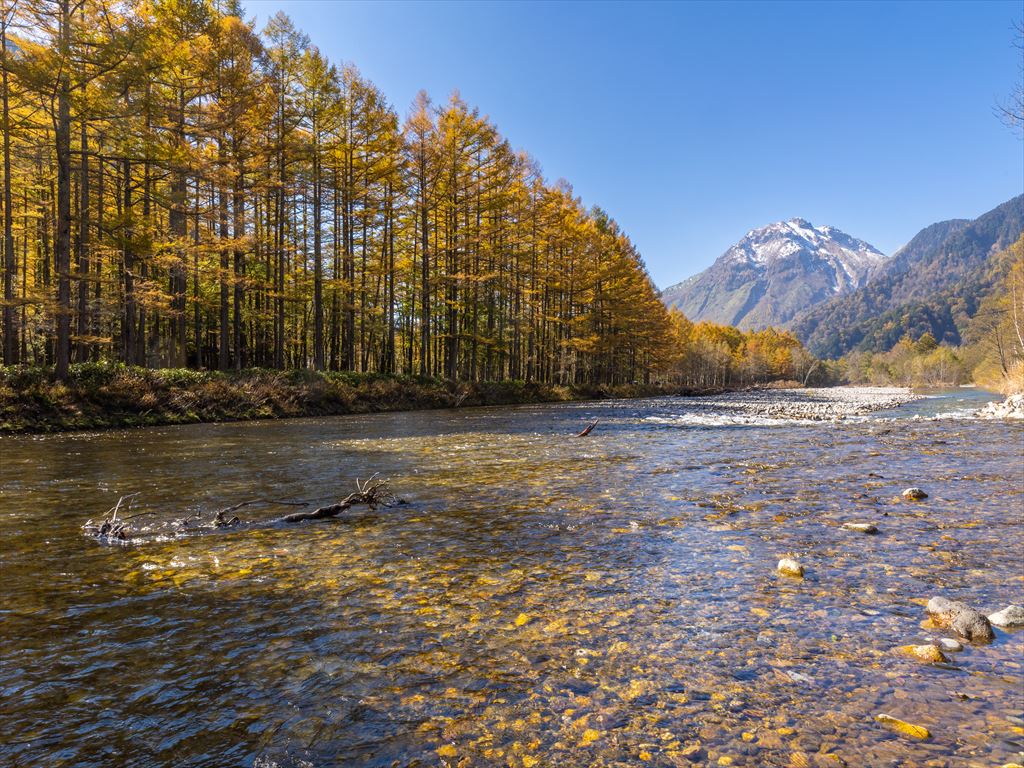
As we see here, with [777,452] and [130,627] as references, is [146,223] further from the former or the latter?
[777,452]

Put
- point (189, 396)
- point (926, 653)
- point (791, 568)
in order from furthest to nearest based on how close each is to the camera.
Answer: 1. point (189, 396)
2. point (791, 568)
3. point (926, 653)

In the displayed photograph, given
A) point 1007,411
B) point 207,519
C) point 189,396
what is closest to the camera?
point 207,519

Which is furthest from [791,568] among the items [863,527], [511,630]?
[511,630]

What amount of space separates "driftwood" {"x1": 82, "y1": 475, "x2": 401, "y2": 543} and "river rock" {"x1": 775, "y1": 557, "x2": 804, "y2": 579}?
4.83 m

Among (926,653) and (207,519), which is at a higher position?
(207,519)

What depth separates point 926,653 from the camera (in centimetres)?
326

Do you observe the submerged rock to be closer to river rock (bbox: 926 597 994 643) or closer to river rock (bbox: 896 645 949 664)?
river rock (bbox: 896 645 949 664)

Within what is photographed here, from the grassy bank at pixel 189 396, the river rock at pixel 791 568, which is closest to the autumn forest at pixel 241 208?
the grassy bank at pixel 189 396

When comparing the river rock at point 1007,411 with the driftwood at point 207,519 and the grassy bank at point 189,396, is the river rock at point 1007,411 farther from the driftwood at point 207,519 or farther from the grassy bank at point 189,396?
the driftwood at point 207,519

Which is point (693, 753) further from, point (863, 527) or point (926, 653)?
point (863, 527)

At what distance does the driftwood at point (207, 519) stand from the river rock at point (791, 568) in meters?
4.83

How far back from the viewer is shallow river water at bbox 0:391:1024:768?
8.23 ft

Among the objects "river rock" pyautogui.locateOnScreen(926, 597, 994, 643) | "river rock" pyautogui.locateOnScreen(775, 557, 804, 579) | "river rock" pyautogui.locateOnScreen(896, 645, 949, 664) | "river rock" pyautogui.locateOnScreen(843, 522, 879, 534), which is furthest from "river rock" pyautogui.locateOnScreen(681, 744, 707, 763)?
"river rock" pyautogui.locateOnScreen(843, 522, 879, 534)

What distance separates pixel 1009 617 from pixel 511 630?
11.6 ft
